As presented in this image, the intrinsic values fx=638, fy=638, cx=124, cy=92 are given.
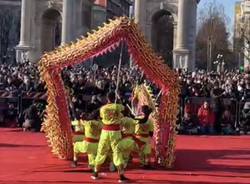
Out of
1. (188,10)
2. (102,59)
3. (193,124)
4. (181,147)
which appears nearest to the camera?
(181,147)

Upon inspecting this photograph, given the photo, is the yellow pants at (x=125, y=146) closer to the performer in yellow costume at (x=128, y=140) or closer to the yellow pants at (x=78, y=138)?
the performer in yellow costume at (x=128, y=140)

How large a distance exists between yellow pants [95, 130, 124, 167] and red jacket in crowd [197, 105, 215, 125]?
40.2 feet

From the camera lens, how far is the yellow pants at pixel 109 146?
13.4 meters

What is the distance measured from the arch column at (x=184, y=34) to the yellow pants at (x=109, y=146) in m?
43.2

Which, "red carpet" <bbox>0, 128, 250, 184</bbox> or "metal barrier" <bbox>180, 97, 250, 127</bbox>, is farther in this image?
"metal barrier" <bbox>180, 97, 250, 127</bbox>

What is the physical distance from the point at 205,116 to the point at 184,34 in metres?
32.1

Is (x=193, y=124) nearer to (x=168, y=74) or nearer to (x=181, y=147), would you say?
(x=181, y=147)

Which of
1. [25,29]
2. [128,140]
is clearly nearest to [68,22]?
[25,29]

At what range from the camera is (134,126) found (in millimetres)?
15195

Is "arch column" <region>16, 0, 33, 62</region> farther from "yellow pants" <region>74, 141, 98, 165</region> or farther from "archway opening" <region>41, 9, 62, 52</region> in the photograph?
"yellow pants" <region>74, 141, 98, 165</region>

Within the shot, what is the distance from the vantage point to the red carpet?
13.9 meters

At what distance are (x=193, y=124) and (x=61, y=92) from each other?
10.3 metres

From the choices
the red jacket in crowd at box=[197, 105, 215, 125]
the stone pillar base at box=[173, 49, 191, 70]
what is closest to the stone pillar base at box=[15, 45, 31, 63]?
the stone pillar base at box=[173, 49, 191, 70]

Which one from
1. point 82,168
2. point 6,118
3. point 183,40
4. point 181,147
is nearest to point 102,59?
point 183,40
